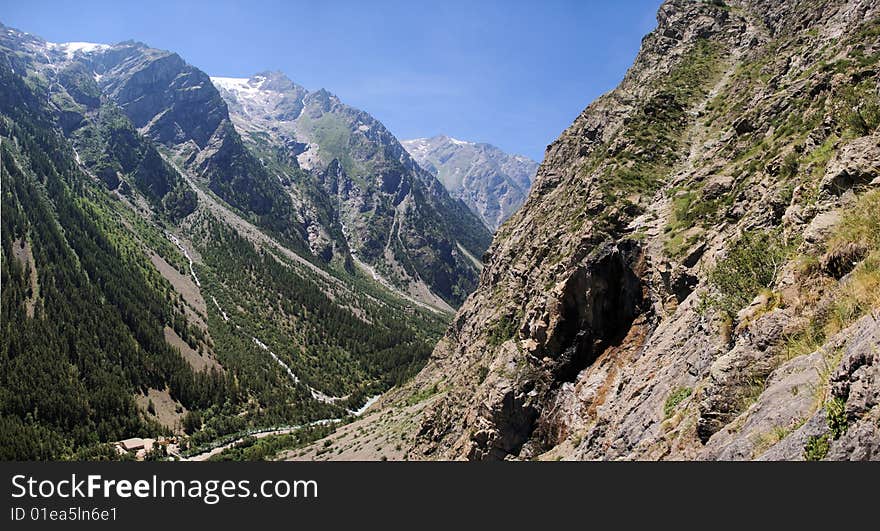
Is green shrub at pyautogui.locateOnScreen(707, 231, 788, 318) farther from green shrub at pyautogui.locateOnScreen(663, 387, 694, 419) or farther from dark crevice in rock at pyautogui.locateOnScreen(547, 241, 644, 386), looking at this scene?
dark crevice in rock at pyautogui.locateOnScreen(547, 241, 644, 386)

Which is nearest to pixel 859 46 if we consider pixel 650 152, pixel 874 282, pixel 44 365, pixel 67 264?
pixel 650 152

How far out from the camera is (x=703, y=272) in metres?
21.4

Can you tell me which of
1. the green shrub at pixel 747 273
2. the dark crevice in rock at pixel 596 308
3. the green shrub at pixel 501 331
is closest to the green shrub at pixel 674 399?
the green shrub at pixel 747 273

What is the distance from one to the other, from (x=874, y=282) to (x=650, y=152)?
3678 centimetres

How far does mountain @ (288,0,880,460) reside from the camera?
375 inches

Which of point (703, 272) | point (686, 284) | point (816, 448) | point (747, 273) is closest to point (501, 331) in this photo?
point (686, 284)

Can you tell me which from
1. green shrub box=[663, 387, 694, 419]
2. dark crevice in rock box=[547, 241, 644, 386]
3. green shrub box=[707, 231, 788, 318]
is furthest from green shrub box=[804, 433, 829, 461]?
dark crevice in rock box=[547, 241, 644, 386]

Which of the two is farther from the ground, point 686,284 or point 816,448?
point 686,284

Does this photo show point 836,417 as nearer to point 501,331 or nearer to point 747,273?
point 747,273

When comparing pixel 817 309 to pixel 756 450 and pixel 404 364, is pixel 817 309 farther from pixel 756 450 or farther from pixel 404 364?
pixel 404 364

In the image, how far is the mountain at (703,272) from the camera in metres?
9.52

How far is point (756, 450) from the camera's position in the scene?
323 inches

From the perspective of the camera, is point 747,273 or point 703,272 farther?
point 703,272

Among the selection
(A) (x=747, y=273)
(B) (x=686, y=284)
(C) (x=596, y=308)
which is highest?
(A) (x=747, y=273)
